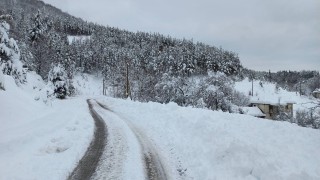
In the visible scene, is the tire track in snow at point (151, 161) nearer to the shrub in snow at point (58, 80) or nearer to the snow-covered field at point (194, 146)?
the snow-covered field at point (194, 146)

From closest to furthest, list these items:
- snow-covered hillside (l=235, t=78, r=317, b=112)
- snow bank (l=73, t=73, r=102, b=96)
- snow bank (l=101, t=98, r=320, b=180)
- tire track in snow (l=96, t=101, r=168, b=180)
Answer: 1. snow bank (l=101, t=98, r=320, b=180)
2. tire track in snow (l=96, t=101, r=168, b=180)
3. snow-covered hillside (l=235, t=78, r=317, b=112)
4. snow bank (l=73, t=73, r=102, b=96)

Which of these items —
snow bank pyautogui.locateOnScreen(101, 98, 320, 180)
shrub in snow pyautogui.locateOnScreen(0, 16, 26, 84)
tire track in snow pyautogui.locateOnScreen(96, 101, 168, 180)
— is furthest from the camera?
shrub in snow pyautogui.locateOnScreen(0, 16, 26, 84)

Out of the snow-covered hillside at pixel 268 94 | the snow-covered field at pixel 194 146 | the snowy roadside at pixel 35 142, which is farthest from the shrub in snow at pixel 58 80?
the snow-covered hillside at pixel 268 94

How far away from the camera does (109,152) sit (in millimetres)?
12133

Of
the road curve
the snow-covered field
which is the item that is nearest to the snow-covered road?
the road curve

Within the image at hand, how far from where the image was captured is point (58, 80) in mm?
56719

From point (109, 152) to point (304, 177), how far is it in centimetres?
653

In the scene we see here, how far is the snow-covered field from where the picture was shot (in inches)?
353

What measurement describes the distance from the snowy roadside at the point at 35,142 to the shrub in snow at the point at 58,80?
1464 inches

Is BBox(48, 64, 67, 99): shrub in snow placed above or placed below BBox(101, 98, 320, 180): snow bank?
above

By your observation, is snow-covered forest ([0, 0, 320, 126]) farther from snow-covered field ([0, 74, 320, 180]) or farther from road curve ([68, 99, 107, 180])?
road curve ([68, 99, 107, 180])

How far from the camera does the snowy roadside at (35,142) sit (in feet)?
31.0

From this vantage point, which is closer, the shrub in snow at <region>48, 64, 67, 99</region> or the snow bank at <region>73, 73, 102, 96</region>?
the shrub in snow at <region>48, 64, 67, 99</region>

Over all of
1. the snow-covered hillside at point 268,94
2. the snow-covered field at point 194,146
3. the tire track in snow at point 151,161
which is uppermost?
the snow-covered hillside at point 268,94
